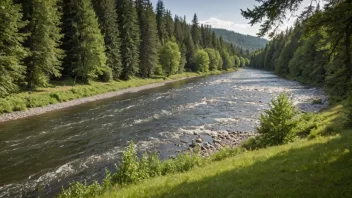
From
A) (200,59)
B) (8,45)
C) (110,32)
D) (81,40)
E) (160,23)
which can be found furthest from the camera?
(200,59)

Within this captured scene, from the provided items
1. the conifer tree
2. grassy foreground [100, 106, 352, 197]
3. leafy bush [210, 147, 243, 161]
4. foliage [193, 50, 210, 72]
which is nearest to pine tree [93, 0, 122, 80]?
the conifer tree

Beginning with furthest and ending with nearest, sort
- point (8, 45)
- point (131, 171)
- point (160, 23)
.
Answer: point (160, 23) → point (8, 45) → point (131, 171)

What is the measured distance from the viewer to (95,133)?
24.5m

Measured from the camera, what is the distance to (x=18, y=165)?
1711 cm

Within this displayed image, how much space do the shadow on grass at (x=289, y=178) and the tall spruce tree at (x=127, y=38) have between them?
5232 centimetres

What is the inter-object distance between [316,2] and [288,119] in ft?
35.7

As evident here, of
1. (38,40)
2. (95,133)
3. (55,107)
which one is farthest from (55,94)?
(95,133)

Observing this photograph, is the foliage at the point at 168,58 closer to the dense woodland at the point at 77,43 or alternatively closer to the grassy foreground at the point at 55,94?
the dense woodland at the point at 77,43

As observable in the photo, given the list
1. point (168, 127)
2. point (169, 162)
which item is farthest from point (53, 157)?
point (168, 127)

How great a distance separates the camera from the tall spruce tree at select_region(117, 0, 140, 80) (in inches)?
2395

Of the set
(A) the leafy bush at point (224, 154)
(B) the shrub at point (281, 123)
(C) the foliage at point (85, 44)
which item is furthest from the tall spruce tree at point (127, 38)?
(B) the shrub at point (281, 123)

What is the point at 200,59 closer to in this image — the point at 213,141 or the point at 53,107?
the point at 53,107

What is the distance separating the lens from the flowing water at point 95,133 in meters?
15.8

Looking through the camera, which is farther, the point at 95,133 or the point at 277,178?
the point at 95,133
